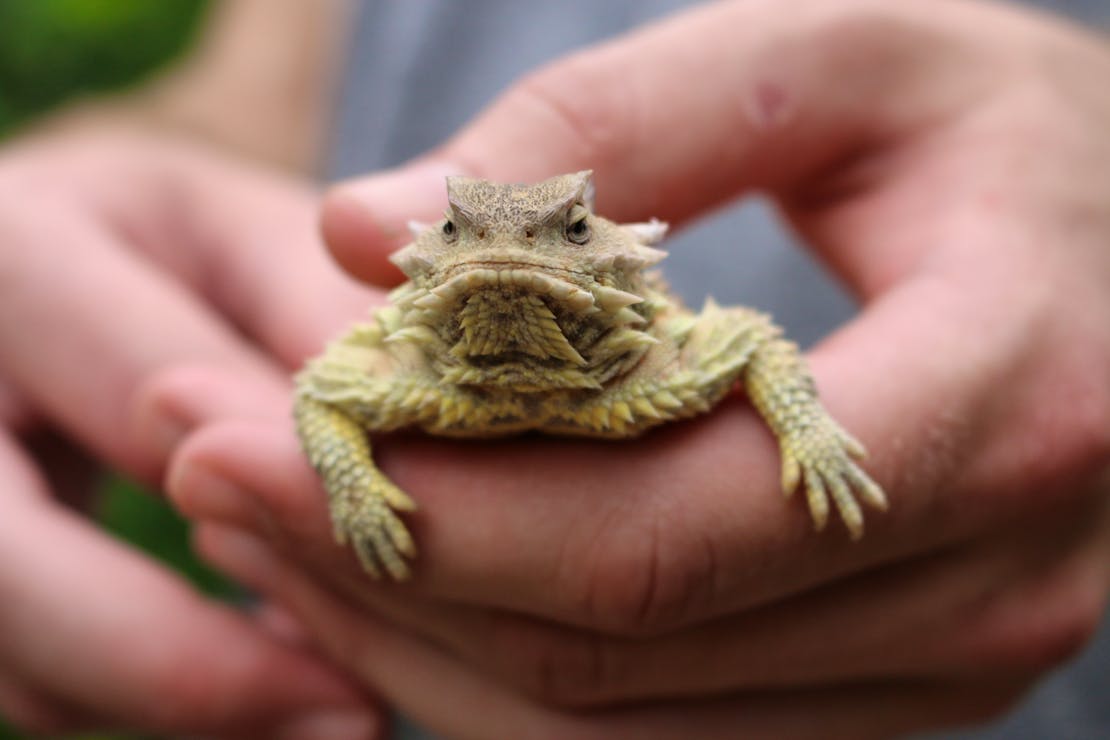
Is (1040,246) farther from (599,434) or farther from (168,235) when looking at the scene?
(168,235)

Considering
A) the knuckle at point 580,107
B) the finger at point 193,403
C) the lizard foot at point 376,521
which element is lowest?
the lizard foot at point 376,521

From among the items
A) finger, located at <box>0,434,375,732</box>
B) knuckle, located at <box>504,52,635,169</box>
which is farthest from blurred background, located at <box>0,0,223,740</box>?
knuckle, located at <box>504,52,635,169</box>

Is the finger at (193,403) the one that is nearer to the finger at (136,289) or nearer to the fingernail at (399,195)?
the finger at (136,289)

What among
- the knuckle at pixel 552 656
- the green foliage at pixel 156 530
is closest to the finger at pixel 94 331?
the knuckle at pixel 552 656

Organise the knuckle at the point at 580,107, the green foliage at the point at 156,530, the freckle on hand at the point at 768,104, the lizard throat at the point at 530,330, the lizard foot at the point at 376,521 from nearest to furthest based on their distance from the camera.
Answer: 1. the lizard throat at the point at 530,330
2. the lizard foot at the point at 376,521
3. the knuckle at the point at 580,107
4. the freckle on hand at the point at 768,104
5. the green foliage at the point at 156,530

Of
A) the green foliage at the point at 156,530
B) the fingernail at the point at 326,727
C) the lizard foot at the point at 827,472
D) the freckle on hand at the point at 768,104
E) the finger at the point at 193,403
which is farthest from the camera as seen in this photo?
the green foliage at the point at 156,530

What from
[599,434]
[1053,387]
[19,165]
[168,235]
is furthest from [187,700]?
[1053,387]

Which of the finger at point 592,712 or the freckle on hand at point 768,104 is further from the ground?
the freckle on hand at point 768,104
